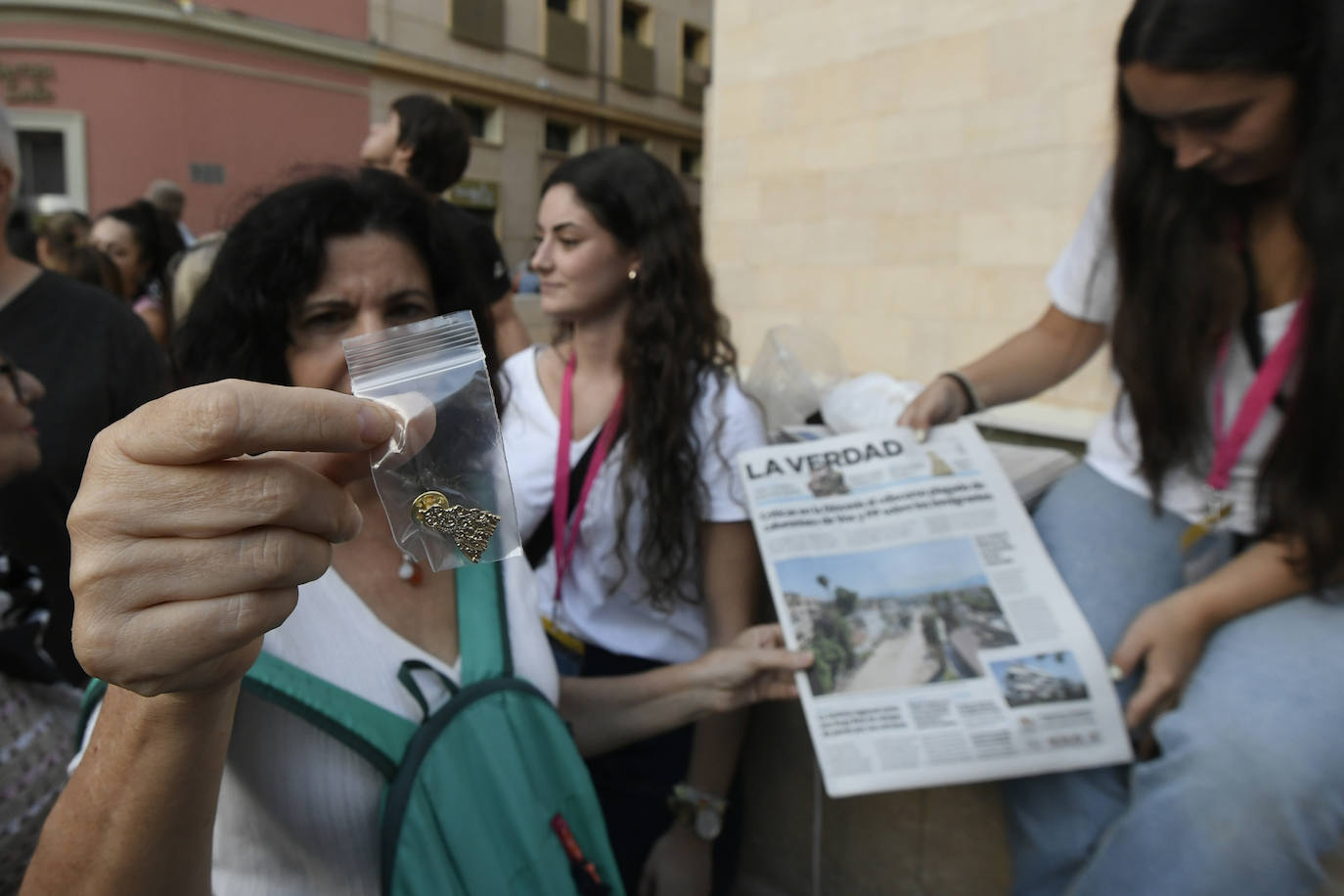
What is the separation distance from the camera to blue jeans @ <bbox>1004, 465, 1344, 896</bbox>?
3.31ft

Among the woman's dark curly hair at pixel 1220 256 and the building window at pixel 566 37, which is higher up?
the building window at pixel 566 37

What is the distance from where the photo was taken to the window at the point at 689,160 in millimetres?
24125

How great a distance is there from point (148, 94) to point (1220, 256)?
1691 centimetres

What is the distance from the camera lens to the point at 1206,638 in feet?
4.03

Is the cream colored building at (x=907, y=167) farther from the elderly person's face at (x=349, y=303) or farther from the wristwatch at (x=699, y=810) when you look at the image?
the elderly person's face at (x=349, y=303)

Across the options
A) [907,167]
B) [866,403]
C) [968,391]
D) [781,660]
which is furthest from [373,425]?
[907,167]

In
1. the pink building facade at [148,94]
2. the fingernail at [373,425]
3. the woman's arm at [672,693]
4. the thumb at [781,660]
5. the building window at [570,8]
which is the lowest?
the woman's arm at [672,693]

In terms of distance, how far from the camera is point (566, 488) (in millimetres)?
1893

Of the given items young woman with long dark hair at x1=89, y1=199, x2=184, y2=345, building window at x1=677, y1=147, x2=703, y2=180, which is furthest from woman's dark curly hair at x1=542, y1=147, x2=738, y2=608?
Result: building window at x1=677, y1=147, x2=703, y2=180

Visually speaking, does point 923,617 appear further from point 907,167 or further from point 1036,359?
point 907,167

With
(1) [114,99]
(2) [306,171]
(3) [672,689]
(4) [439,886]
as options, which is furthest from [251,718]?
(1) [114,99]

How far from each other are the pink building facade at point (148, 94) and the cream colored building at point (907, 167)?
11778mm

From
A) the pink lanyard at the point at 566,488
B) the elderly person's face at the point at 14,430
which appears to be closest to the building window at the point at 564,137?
the pink lanyard at the point at 566,488

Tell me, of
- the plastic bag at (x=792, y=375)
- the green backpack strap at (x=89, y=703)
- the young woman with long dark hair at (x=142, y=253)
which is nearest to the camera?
the green backpack strap at (x=89, y=703)
